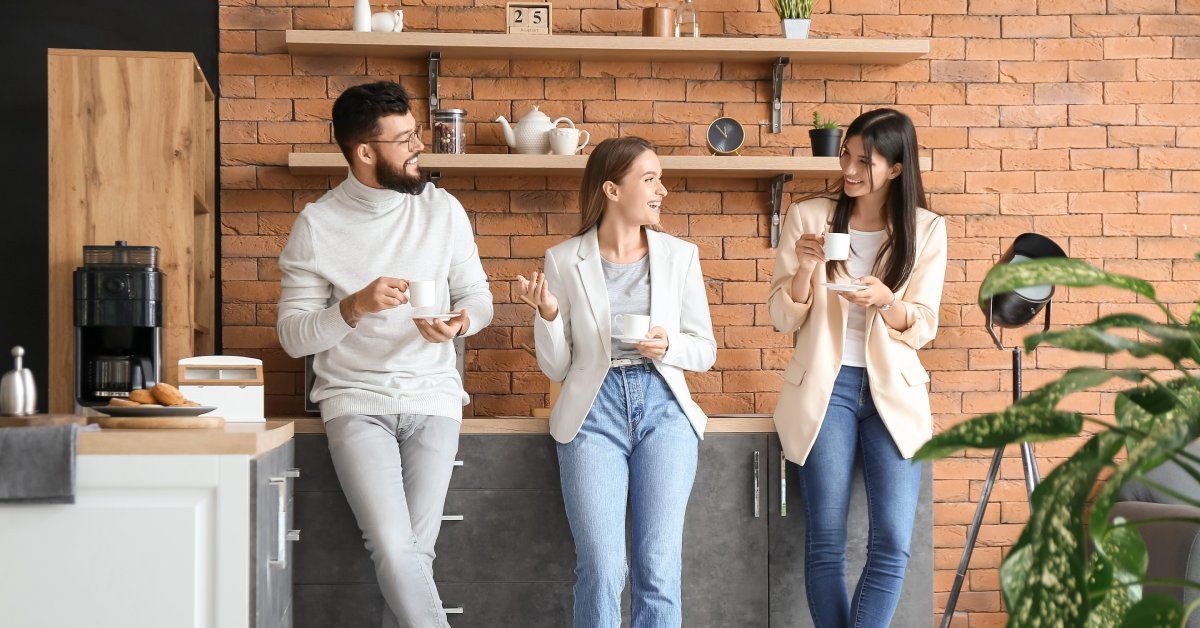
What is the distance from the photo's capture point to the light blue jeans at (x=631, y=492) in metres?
2.53

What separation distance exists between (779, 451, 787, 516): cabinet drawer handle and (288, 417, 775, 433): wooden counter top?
81 millimetres

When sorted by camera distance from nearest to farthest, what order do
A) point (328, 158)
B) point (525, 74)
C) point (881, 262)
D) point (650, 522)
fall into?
point (650, 522), point (881, 262), point (328, 158), point (525, 74)

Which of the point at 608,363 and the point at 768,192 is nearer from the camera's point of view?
the point at 608,363

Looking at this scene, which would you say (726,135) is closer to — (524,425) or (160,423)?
(524,425)

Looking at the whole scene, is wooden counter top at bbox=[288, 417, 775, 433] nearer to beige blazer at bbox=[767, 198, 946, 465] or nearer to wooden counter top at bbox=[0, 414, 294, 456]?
beige blazer at bbox=[767, 198, 946, 465]

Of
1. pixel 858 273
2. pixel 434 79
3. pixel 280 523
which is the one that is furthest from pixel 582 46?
pixel 280 523

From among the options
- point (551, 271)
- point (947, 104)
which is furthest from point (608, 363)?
point (947, 104)

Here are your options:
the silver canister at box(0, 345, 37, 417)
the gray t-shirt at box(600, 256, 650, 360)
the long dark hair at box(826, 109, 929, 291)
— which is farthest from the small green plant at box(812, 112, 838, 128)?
the silver canister at box(0, 345, 37, 417)

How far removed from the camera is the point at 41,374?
3.30 meters

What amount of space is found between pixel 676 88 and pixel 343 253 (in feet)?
4.45

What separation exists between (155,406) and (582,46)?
6.00ft

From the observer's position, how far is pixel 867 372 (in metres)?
2.69

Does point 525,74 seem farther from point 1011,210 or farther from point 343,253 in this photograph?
point 1011,210

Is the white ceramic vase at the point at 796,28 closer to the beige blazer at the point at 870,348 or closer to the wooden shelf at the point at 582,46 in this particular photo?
the wooden shelf at the point at 582,46
